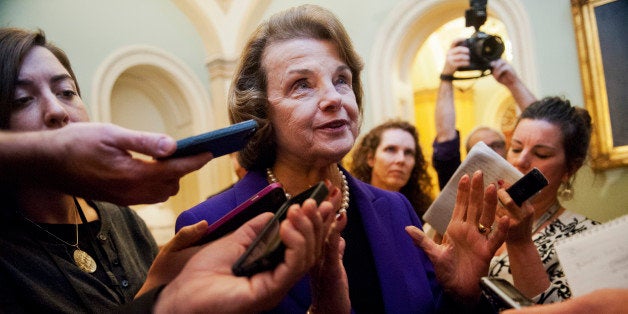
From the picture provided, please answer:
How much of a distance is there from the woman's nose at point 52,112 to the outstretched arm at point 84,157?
0.55 metres

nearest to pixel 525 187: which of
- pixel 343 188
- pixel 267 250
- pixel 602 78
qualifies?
pixel 343 188

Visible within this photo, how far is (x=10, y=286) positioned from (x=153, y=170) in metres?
0.47

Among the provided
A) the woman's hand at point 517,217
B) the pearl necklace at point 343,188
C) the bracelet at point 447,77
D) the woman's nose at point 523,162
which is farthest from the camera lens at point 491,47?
the pearl necklace at point 343,188

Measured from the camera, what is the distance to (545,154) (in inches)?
80.5

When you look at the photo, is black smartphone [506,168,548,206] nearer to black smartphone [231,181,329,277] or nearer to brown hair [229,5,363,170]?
brown hair [229,5,363,170]

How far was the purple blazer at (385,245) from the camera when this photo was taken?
4.37 feet

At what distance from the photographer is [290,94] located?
4.78 feet

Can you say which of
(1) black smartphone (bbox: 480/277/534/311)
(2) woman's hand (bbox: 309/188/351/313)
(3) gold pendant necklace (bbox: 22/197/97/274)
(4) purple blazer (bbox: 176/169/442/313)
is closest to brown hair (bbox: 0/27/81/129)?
(3) gold pendant necklace (bbox: 22/197/97/274)

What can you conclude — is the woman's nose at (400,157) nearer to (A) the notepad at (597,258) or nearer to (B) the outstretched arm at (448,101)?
(B) the outstretched arm at (448,101)

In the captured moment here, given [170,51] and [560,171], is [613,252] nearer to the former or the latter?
[560,171]

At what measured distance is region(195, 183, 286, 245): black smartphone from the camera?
886 mm

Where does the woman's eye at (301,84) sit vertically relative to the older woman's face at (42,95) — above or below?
below

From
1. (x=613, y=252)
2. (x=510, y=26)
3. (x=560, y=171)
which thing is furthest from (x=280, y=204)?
(x=510, y=26)

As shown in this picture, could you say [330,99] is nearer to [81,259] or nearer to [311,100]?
[311,100]
